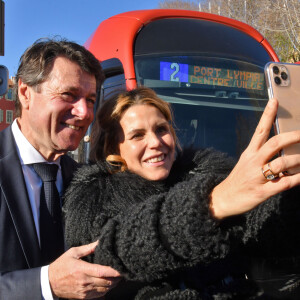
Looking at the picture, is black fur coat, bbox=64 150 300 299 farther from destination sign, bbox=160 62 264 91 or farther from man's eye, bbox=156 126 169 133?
destination sign, bbox=160 62 264 91

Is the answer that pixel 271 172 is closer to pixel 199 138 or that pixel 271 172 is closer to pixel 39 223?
pixel 39 223

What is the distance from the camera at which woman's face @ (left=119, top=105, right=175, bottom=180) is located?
182 centimetres

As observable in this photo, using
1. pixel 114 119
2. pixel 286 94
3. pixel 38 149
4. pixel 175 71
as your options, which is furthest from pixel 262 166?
pixel 175 71

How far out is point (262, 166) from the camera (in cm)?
112

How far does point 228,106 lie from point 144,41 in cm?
105

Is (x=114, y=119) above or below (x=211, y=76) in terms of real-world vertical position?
below

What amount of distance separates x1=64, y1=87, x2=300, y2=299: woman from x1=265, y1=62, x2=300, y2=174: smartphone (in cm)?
5

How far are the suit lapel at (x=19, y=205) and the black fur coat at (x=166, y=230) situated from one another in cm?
23

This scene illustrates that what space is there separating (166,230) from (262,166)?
0.37 metres

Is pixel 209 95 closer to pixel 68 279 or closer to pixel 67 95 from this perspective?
pixel 67 95

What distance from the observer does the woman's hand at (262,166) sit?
43.8 inches

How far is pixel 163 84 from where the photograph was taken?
3760 mm

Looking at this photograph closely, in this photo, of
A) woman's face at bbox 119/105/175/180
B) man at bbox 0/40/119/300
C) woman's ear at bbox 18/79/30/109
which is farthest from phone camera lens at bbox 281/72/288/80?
woman's ear at bbox 18/79/30/109

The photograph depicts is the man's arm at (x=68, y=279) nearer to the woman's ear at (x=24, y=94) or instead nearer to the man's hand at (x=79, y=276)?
the man's hand at (x=79, y=276)
